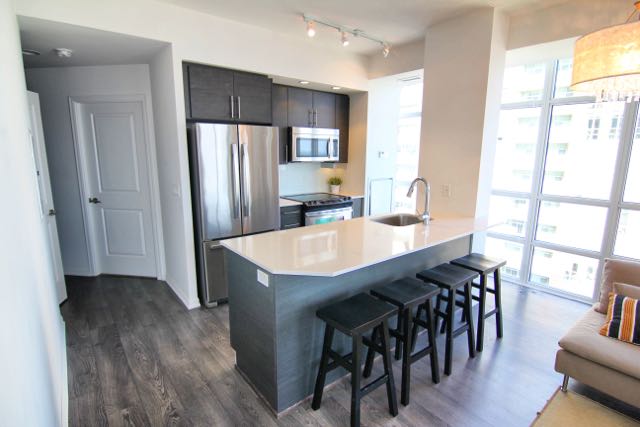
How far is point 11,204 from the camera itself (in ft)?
4.53

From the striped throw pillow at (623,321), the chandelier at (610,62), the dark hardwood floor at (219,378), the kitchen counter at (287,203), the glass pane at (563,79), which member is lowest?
the dark hardwood floor at (219,378)

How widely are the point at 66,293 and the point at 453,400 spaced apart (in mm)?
3899

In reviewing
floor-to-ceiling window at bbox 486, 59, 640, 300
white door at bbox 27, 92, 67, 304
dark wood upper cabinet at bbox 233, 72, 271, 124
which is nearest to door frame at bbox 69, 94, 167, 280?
white door at bbox 27, 92, 67, 304

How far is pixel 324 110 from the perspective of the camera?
15.1 feet

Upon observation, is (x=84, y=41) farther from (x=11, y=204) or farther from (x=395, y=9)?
(x=395, y=9)

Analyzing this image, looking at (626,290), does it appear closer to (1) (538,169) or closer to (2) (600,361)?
Answer: (2) (600,361)

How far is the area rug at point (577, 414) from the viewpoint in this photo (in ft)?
6.41

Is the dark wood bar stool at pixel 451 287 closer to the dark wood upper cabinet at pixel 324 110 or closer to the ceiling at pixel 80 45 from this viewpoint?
the dark wood upper cabinet at pixel 324 110

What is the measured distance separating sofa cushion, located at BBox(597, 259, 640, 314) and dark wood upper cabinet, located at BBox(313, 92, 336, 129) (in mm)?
3421

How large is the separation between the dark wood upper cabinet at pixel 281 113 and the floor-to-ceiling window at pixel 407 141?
1840mm

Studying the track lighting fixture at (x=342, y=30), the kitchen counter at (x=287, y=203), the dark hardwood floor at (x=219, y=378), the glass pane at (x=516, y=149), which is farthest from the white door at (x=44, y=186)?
the glass pane at (x=516, y=149)

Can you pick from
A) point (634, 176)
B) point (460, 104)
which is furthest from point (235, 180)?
point (634, 176)

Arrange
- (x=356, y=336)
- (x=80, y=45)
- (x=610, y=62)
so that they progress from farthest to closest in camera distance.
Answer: (x=80, y=45), (x=356, y=336), (x=610, y=62)

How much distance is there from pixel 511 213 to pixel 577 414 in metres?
2.57
